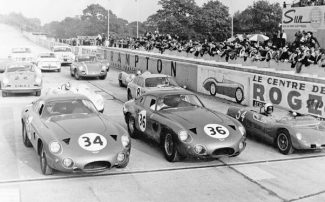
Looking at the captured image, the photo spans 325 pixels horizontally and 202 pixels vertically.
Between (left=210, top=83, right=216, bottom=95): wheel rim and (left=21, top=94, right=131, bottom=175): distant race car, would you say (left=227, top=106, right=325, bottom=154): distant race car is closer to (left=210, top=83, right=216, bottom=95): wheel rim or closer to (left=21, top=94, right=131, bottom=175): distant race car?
(left=21, top=94, right=131, bottom=175): distant race car

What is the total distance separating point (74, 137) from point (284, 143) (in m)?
4.58

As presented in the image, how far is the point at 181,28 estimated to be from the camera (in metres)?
106

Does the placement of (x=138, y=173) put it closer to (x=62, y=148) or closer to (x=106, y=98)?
(x=62, y=148)

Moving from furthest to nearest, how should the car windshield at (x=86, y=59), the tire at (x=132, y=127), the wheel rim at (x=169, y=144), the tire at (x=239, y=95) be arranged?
the car windshield at (x=86, y=59)
the tire at (x=239, y=95)
the tire at (x=132, y=127)
the wheel rim at (x=169, y=144)

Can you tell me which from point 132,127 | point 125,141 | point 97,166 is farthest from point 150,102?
point 97,166

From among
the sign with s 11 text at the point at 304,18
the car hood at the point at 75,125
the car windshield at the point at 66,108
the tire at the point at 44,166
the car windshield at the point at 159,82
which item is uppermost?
the sign with s 11 text at the point at 304,18

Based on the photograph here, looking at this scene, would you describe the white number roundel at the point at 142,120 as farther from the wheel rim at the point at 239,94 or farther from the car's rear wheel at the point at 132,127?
the wheel rim at the point at 239,94

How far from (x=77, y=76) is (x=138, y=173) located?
54.5ft

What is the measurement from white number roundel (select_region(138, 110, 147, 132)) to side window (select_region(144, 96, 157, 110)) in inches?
6.7

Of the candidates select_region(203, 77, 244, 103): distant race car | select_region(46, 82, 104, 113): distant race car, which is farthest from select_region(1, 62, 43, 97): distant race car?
select_region(203, 77, 244, 103): distant race car

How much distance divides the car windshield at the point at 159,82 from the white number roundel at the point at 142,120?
5083mm

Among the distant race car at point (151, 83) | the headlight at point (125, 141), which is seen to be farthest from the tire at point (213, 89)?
the headlight at point (125, 141)

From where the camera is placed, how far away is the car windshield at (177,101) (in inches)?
404

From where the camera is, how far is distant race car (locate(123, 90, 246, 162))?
28.6 ft
